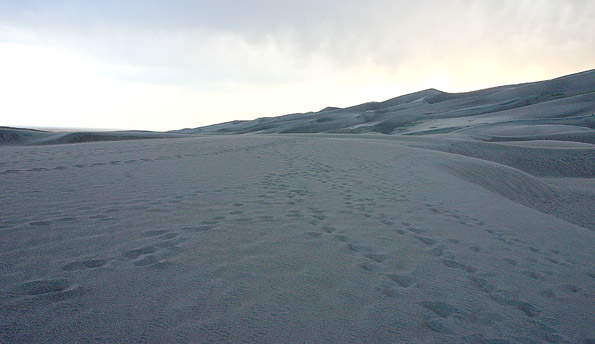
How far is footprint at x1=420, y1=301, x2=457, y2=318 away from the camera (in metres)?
2.61

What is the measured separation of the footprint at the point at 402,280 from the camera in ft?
9.78

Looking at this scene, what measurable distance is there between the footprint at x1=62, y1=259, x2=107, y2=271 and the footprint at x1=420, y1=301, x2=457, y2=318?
2.50 meters

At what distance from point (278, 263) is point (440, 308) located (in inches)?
51.6

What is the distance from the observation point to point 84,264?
295cm

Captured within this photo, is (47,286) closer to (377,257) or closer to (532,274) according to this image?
(377,257)

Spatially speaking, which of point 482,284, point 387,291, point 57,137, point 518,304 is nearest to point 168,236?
point 387,291

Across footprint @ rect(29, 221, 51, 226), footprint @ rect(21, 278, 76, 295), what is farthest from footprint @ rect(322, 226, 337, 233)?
footprint @ rect(29, 221, 51, 226)

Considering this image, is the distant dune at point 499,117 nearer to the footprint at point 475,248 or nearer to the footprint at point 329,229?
the footprint at point 475,248

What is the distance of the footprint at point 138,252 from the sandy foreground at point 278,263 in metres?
0.02

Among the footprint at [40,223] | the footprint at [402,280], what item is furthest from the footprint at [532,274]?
the footprint at [40,223]

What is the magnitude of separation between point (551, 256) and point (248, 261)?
3298 mm

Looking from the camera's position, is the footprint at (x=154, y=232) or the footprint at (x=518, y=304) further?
the footprint at (x=154, y=232)

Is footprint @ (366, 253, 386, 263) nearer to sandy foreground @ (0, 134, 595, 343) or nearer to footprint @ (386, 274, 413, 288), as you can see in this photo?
sandy foreground @ (0, 134, 595, 343)

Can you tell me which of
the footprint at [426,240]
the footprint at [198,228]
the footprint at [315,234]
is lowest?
the footprint at [426,240]
